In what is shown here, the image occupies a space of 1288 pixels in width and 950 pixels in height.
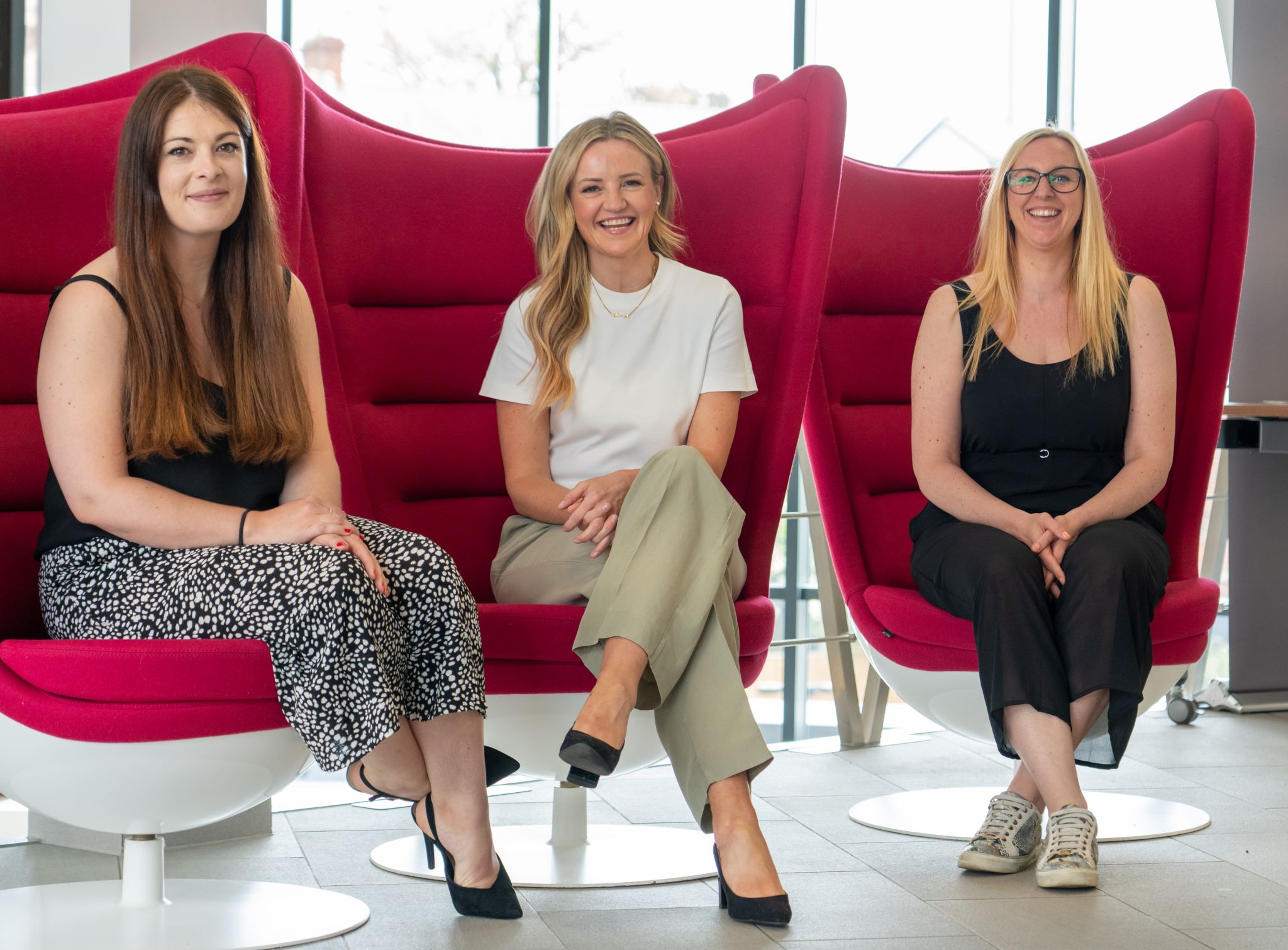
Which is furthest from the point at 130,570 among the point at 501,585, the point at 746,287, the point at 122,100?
the point at 746,287

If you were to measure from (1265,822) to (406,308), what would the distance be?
173cm

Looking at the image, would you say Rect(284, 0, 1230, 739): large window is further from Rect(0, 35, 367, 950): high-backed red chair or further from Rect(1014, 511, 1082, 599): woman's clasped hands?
Rect(1014, 511, 1082, 599): woman's clasped hands

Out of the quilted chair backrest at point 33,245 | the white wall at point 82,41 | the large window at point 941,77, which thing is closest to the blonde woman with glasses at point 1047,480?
the quilted chair backrest at point 33,245

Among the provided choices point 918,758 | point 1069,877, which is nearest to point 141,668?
point 1069,877

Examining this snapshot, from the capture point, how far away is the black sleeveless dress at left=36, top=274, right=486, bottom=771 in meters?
1.62

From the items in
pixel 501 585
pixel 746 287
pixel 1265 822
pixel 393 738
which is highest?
pixel 746 287

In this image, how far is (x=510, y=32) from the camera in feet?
12.9

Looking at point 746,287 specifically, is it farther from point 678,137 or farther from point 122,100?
point 122,100

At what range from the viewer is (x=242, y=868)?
7.41 feet

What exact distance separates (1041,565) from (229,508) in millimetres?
1160

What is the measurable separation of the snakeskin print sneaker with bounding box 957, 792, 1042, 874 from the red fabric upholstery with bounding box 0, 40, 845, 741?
447 millimetres

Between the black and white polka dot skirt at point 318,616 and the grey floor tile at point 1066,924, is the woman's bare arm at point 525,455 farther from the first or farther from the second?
the grey floor tile at point 1066,924

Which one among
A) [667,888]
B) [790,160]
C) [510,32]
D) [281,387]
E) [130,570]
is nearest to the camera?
[130,570]

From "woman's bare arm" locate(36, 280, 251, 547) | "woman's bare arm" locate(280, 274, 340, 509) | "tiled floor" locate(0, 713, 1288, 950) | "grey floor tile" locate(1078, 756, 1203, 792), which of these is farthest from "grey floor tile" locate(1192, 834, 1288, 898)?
"woman's bare arm" locate(36, 280, 251, 547)
